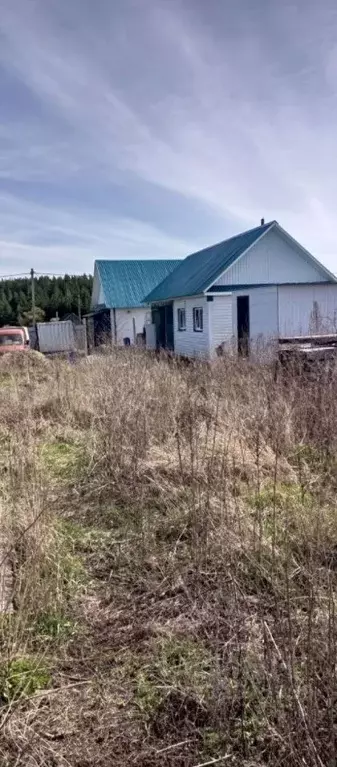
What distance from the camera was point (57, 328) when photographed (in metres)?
27.6

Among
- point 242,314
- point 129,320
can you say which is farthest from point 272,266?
point 129,320

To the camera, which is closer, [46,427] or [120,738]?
[120,738]

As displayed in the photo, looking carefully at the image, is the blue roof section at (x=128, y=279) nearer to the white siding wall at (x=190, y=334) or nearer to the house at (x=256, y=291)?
the white siding wall at (x=190, y=334)

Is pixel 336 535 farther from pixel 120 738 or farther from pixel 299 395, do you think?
pixel 299 395

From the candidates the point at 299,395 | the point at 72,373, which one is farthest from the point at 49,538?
the point at 72,373

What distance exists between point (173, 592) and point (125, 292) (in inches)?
1010

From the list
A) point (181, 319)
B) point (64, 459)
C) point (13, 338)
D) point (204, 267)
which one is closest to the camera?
point (64, 459)

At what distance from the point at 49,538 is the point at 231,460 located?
65.3 inches

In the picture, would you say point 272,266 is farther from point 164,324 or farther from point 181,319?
point 164,324

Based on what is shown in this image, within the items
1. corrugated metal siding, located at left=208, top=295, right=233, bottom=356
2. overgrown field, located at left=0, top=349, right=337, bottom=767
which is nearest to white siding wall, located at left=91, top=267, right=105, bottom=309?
corrugated metal siding, located at left=208, top=295, right=233, bottom=356

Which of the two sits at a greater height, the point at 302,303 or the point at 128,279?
the point at 128,279

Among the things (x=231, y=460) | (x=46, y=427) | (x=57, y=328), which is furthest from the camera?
(x=57, y=328)

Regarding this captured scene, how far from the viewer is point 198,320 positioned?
18312 millimetres

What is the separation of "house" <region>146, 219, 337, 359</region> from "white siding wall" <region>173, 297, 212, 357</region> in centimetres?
3
